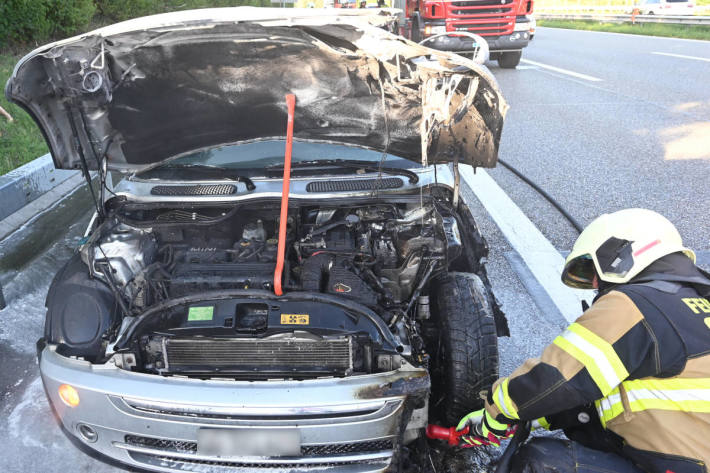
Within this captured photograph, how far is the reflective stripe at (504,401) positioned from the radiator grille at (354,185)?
135cm

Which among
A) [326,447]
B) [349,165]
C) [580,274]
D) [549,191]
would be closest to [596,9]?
[549,191]

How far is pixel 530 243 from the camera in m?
→ 4.56

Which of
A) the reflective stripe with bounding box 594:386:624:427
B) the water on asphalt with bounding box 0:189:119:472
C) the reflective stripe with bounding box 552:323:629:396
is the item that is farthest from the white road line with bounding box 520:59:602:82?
the reflective stripe with bounding box 552:323:629:396

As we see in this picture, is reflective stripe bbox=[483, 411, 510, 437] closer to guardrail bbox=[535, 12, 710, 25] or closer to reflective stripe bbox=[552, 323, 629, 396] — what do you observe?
reflective stripe bbox=[552, 323, 629, 396]

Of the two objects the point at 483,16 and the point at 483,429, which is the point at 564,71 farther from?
the point at 483,429

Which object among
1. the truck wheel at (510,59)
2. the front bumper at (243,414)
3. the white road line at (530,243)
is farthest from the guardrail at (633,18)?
the front bumper at (243,414)

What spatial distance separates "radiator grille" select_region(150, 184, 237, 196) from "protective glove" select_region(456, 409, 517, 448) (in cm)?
169

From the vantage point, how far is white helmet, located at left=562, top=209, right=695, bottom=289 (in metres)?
1.88

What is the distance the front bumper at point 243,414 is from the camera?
2088 mm

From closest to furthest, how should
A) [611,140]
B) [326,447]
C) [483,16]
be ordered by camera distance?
1. [326,447]
2. [611,140]
3. [483,16]

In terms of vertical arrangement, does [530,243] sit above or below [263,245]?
below

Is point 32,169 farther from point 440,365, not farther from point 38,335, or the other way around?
point 440,365

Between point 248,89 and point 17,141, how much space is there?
486cm

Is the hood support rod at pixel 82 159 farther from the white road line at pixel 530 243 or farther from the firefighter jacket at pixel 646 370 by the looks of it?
the white road line at pixel 530 243
